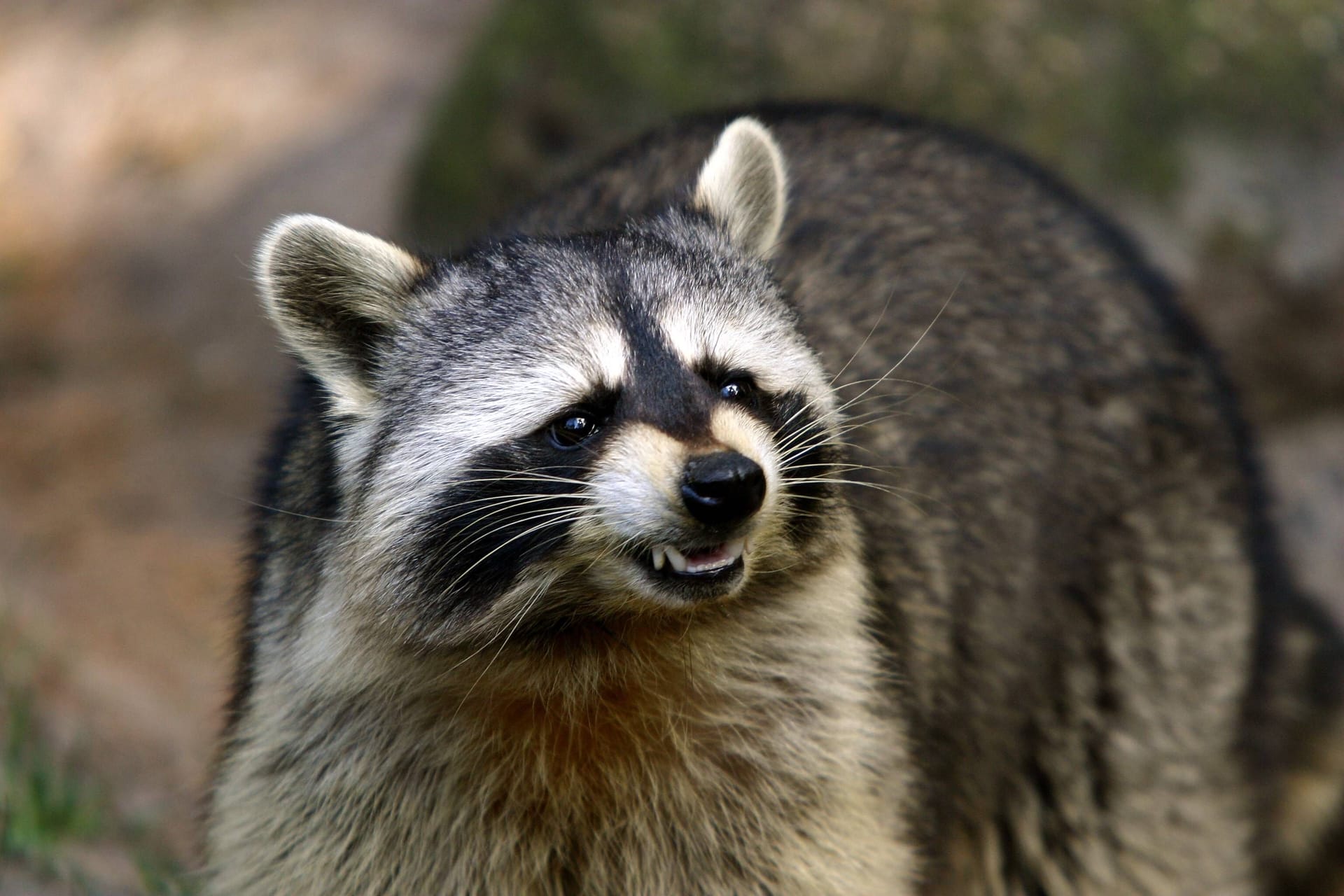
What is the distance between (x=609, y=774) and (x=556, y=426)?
914 millimetres

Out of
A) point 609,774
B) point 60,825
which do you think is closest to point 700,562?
point 609,774

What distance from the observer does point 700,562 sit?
3090mm

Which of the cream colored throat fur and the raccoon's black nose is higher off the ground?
the raccoon's black nose

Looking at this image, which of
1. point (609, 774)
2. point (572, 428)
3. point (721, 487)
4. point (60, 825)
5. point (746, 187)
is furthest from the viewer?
point (60, 825)

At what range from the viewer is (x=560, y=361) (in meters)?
3.29

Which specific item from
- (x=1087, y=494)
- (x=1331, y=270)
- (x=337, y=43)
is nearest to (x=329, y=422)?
(x=1087, y=494)

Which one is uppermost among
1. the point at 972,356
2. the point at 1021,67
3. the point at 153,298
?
the point at 1021,67

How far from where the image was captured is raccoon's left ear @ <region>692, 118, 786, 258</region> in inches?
156

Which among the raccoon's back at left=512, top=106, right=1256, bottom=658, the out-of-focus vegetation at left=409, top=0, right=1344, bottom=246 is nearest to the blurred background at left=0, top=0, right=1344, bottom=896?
the out-of-focus vegetation at left=409, top=0, right=1344, bottom=246

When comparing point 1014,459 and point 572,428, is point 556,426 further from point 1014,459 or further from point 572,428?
point 1014,459

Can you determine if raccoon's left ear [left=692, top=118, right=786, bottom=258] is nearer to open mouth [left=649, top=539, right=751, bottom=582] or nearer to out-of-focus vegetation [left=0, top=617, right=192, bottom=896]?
open mouth [left=649, top=539, right=751, bottom=582]

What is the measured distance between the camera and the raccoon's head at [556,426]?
307 cm

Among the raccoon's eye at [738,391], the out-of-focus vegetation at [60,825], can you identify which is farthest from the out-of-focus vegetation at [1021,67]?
the raccoon's eye at [738,391]

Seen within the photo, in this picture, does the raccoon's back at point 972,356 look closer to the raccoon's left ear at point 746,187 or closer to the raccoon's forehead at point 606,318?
the raccoon's left ear at point 746,187
